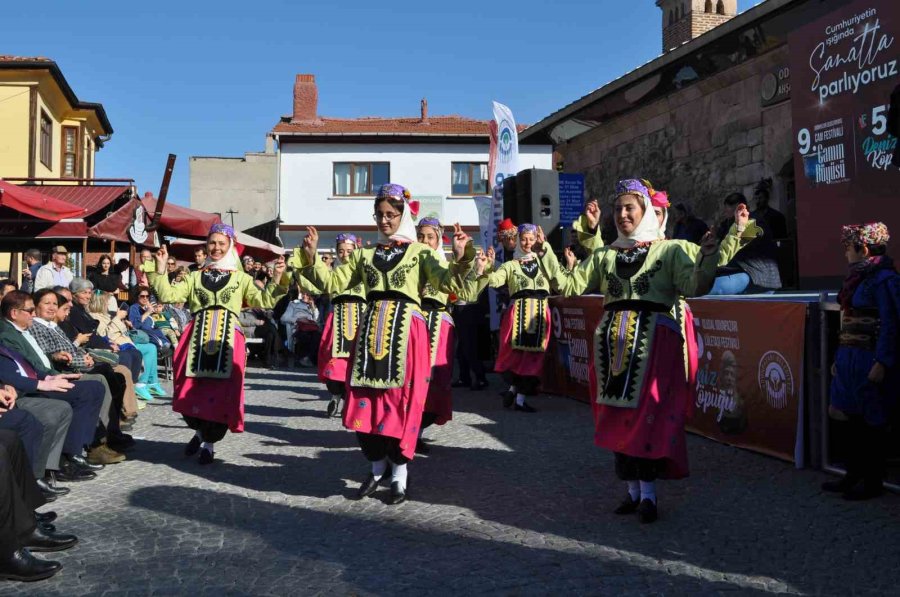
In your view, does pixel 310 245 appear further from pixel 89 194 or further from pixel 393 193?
pixel 89 194

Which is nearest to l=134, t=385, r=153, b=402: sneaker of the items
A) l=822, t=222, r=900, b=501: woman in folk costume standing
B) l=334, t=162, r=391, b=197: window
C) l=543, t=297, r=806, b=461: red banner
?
l=543, t=297, r=806, b=461: red banner

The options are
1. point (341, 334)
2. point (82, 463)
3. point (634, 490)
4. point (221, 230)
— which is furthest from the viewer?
point (341, 334)

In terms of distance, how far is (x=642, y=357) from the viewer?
4.98 m

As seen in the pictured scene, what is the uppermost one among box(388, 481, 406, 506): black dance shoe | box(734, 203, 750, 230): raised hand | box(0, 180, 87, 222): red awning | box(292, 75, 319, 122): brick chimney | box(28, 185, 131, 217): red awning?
box(292, 75, 319, 122): brick chimney

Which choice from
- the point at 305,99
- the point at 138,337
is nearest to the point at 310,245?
the point at 138,337

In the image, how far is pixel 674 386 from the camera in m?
5.02

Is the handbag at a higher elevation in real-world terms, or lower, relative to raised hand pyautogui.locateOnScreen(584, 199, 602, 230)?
lower

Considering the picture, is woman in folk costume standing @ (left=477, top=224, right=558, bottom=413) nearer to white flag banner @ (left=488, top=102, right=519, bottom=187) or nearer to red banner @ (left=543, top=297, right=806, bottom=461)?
red banner @ (left=543, top=297, right=806, bottom=461)

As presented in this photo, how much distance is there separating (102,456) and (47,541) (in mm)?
2542

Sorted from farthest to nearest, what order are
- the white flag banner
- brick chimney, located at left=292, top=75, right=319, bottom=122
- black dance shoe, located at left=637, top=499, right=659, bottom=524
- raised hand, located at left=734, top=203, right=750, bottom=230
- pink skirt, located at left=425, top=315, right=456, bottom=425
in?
1. brick chimney, located at left=292, top=75, right=319, bottom=122
2. the white flag banner
3. pink skirt, located at left=425, top=315, right=456, bottom=425
4. black dance shoe, located at left=637, top=499, right=659, bottom=524
5. raised hand, located at left=734, top=203, right=750, bottom=230

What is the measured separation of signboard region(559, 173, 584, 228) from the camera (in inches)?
569

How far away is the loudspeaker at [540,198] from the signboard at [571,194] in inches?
121

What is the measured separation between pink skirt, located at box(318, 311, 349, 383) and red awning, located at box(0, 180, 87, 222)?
15.2 ft

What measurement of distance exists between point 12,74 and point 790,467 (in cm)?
2348
